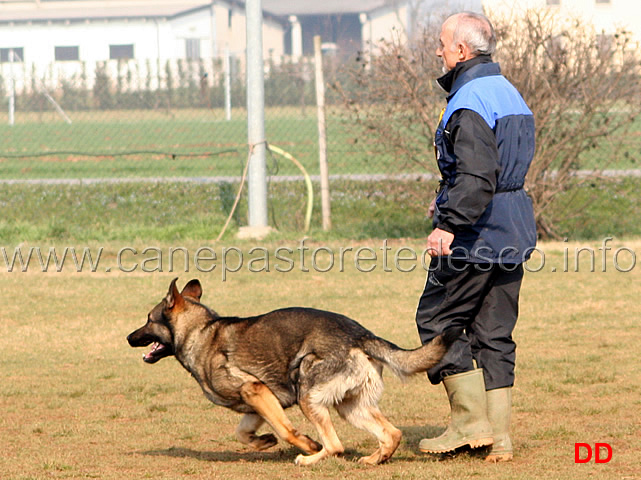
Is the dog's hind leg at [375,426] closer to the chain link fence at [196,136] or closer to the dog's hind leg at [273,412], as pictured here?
the dog's hind leg at [273,412]

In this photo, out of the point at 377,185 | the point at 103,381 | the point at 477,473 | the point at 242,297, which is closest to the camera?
the point at 477,473

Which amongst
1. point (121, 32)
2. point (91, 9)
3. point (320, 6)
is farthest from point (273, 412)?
point (320, 6)

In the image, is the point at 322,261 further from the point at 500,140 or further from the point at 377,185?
the point at 500,140

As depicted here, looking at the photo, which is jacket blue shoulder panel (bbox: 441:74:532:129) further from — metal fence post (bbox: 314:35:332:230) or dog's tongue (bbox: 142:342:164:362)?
metal fence post (bbox: 314:35:332:230)

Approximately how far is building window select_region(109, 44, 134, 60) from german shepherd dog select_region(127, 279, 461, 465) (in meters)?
61.4

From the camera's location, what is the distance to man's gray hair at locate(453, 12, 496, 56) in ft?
14.9

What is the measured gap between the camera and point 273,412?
15.5ft

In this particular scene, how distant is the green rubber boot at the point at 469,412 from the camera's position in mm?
4594

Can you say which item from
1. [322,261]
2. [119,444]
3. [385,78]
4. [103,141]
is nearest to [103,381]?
[119,444]

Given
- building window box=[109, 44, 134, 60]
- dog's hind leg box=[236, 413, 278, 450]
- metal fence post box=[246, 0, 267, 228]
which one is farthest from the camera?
building window box=[109, 44, 134, 60]

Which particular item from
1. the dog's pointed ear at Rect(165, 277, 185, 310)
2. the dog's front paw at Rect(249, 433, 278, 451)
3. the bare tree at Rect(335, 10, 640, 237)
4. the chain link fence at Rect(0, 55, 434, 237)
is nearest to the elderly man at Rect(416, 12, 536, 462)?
the dog's front paw at Rect(249, 433, 278, 451)

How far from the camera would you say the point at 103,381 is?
666 cm

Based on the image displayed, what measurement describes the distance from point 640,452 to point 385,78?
26.7ft

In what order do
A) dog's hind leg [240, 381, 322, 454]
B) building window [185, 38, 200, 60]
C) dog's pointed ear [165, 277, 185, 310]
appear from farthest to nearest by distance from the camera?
building window [185, 38, 200, 60] < dog's pointed ear [165, 277, 185, 310] < dog's hind leg [240, 381, 322, 454]
